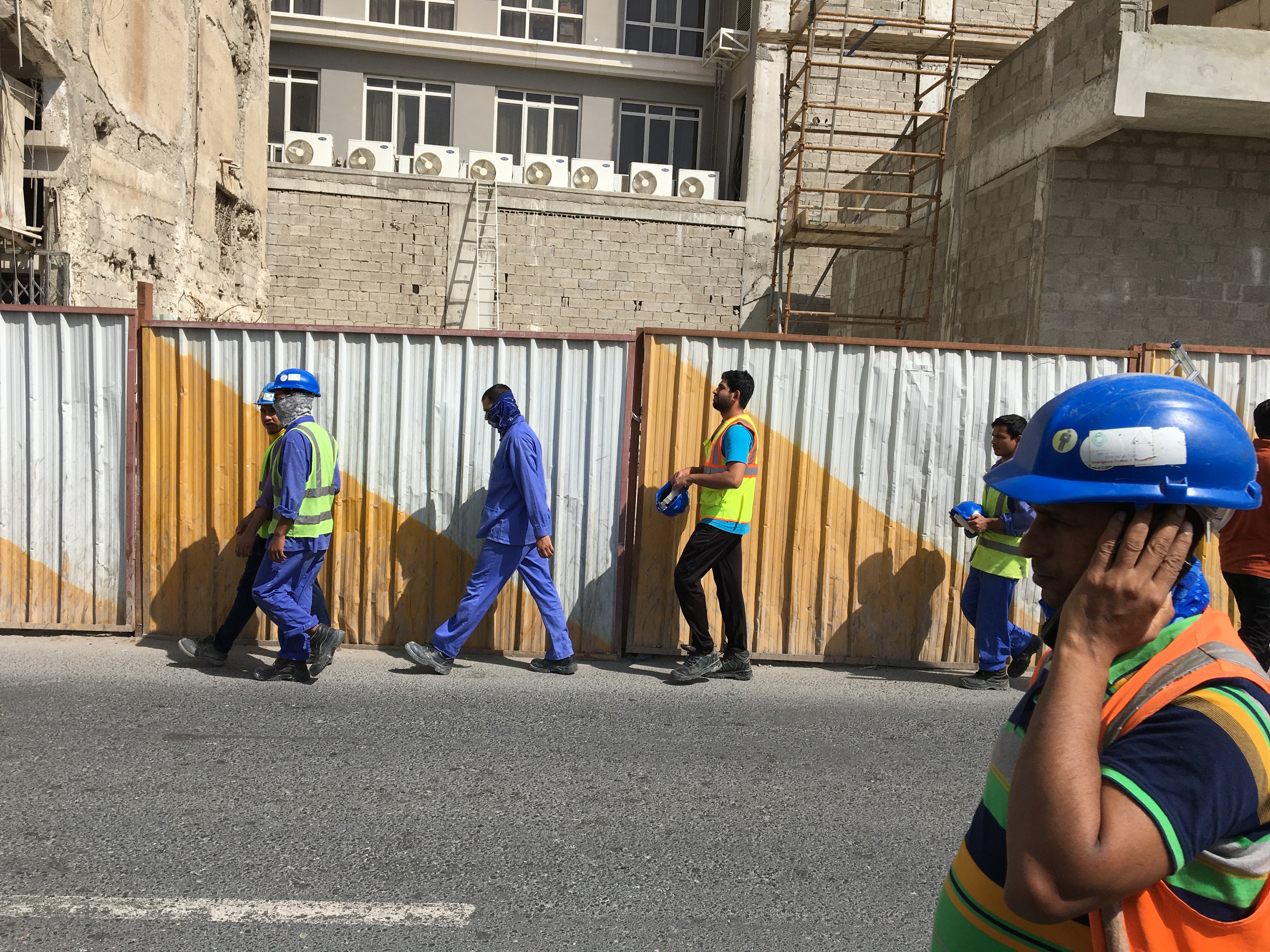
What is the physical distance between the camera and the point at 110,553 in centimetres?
696

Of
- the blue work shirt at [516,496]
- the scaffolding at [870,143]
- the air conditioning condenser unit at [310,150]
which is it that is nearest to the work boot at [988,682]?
the blue work shirt at [516,496]

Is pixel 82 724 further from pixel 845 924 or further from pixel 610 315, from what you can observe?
pixel 610 315

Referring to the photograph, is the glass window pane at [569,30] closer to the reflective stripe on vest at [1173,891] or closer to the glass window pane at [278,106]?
the glass window pane at [278,106]

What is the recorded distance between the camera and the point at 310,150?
22.5 metres

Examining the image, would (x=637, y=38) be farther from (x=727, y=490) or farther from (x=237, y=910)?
(x=237, y=910)

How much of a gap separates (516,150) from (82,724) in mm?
24474

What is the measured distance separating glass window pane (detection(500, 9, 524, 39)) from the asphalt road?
24.3m

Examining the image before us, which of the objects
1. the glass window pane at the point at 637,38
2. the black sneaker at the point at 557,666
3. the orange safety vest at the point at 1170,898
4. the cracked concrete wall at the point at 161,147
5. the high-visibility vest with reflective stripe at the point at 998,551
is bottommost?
the black sneaker at the point at 557,666

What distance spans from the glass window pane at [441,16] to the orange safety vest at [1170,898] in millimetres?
28446

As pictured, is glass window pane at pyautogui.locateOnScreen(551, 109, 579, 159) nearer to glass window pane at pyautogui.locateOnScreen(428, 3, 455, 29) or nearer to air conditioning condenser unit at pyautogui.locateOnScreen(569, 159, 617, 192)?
glass window pane at pyautogui.locateOnScreen(428, 3, 455, 29)

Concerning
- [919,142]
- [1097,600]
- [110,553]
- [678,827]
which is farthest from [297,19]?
[1097,600]

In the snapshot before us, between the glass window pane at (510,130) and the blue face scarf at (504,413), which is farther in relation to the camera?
the glass window pane at (510,130)

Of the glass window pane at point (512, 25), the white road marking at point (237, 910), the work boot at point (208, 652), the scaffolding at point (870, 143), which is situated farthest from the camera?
the glass window pane at point (512, 25)

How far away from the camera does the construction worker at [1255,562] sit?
220 inches
